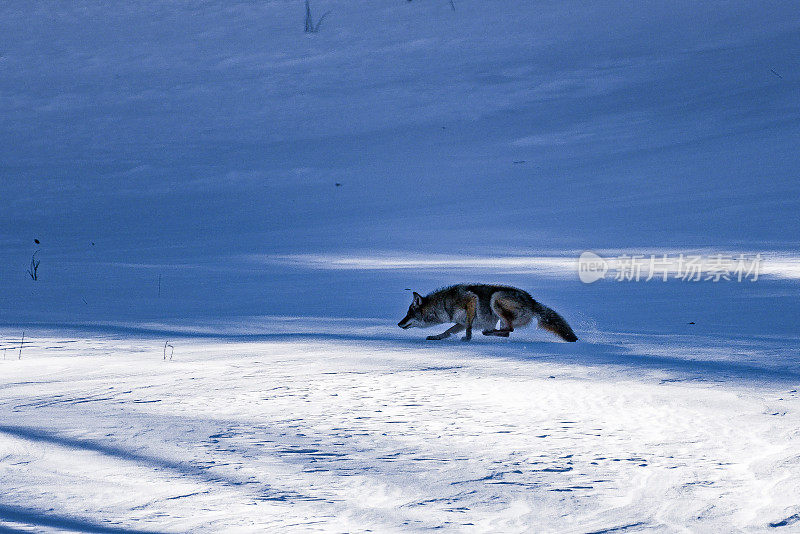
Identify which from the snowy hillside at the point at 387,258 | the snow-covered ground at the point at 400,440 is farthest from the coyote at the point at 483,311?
the snow-covered ground at the point at 400,440

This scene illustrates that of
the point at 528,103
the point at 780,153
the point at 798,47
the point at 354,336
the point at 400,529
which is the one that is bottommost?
the point at 400,529

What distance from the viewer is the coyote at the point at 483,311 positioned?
17.3 ft

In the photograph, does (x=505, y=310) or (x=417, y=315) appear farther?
(x=417, y=315)

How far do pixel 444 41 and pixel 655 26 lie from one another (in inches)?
125

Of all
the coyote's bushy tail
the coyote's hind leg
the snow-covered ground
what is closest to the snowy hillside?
the snow-covered ground

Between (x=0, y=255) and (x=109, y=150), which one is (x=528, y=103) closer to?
(x=109, y=150)

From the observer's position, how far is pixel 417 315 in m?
5.70

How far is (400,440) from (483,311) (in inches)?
100

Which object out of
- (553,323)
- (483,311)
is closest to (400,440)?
(553,323)

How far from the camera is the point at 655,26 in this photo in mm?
15789

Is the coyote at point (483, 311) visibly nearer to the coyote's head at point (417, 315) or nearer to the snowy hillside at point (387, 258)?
the coyote's head at point (417, 315)

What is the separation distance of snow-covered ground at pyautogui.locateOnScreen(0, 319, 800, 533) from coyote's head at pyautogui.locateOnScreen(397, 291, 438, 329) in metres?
0.81

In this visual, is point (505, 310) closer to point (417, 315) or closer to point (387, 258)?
point (417, 315)

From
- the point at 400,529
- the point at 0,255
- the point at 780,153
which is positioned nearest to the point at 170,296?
the point at 0,255
